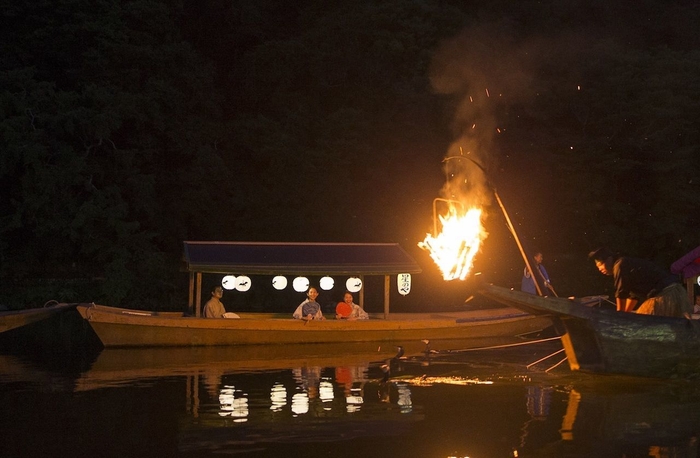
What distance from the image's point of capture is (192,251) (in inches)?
889

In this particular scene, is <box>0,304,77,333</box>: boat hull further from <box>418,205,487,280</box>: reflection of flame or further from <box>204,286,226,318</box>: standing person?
<box>418,205,487,280</box>: reflection of flame

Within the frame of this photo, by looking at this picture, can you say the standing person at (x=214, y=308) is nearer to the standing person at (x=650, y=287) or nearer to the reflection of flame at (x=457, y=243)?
the reflection of flame at (x=457, y=243)

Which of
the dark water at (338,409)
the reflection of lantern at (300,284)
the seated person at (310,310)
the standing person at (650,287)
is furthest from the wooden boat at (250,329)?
the standing person at (650,287)

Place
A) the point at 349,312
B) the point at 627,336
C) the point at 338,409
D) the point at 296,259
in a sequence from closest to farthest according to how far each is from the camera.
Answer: the point at 338,409
the point at 627,336
the point at 349,312
the point at 296,259

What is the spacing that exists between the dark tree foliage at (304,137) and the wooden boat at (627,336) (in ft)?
51.2

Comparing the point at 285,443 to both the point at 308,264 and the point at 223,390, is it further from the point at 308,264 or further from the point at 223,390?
the point at 308,264

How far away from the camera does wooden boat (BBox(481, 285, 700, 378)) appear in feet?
48.0

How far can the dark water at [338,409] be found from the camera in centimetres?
1123

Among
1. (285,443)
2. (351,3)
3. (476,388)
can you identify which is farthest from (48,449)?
(351,3)

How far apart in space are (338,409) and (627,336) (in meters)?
4.63

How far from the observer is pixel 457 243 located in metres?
15.9

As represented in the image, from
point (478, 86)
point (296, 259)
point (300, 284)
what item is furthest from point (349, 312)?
point (478, 86)

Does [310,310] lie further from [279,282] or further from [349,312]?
[279,282]

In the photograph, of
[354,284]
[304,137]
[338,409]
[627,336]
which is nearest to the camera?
[338,409]
